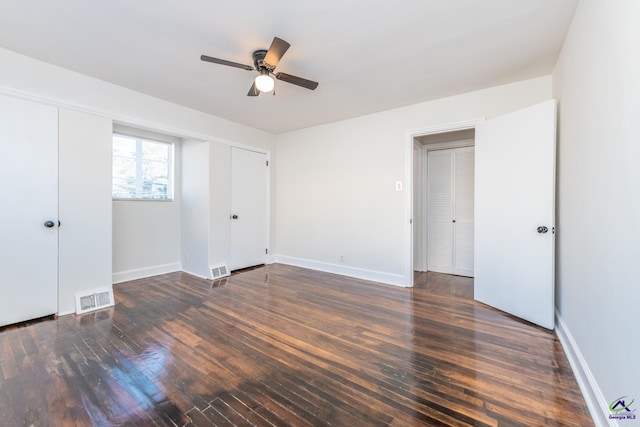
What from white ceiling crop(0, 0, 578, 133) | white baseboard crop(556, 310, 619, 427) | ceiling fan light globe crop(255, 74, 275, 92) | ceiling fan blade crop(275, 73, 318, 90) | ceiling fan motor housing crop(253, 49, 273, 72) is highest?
white ceiling crop(0, 0, 578, 133)

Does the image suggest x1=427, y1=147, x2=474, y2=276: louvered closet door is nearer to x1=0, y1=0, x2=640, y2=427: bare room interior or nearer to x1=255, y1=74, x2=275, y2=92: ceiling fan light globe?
x1=0, y1=0, x2=640, y2=427: bare room interior

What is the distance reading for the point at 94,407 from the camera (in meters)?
1.47

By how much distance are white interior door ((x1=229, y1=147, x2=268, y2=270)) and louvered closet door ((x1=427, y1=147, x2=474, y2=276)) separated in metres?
3.03

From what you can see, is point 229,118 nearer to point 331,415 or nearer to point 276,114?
point 276,114

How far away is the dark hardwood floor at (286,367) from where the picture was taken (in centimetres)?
142

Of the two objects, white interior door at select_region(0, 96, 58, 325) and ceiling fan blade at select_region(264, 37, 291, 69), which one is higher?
ceiling fan blade at select_region(264, 37, 291, 69)

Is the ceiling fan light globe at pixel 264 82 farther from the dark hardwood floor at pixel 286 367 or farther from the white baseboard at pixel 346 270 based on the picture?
the white baseboard at pixel 346 270

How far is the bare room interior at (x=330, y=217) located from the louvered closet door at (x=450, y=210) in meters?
0.06

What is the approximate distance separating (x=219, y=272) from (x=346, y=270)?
2000mm

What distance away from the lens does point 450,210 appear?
4434 millimetres

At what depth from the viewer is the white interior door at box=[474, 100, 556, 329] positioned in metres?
2.40

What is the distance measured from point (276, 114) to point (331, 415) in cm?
370

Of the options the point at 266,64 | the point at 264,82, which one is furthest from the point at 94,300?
the point at 266,64

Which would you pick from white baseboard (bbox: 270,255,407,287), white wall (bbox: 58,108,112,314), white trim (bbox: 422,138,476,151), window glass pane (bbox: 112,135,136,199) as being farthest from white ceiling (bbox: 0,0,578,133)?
white baseboard (bbox: 270,255,407,287)
